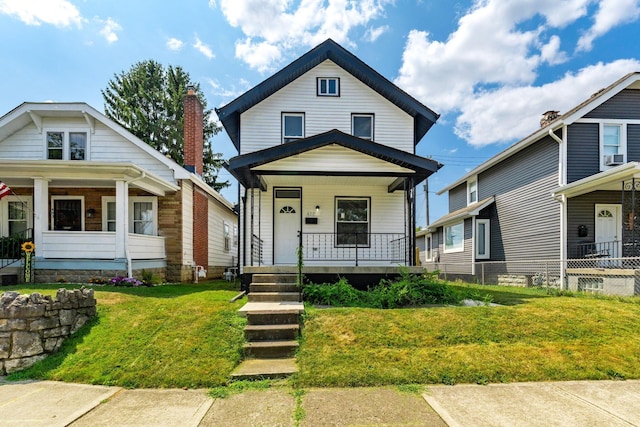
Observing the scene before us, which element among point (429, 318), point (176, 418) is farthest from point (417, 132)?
point (176, 418)

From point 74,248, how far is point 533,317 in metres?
11.9

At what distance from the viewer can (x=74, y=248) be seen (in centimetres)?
995

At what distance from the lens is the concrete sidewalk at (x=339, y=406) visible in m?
3.46

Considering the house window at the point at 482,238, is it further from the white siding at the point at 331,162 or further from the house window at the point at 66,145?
the house window at the point at 66,145

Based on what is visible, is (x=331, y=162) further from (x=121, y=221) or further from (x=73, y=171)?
(x=73, y=171)

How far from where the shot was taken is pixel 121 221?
998 centimetres

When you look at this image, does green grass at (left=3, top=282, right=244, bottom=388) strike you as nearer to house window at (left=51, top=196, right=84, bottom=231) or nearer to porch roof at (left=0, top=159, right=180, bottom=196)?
porch roof at (left=0, top=159, right=180, bottom=196)

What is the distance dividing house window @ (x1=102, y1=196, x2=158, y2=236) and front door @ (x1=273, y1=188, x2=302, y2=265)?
186 inches

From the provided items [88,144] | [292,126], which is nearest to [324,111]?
[292,126]

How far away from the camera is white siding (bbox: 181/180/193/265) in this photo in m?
12.4

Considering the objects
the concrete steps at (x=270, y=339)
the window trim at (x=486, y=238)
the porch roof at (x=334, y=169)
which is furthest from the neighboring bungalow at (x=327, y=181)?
the window trim at (x=486, y=238)

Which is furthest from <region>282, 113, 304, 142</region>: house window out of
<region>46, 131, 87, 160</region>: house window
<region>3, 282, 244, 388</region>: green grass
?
<region>46, 131, 87, 160</region>: house window

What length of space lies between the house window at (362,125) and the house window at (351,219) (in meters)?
2.30

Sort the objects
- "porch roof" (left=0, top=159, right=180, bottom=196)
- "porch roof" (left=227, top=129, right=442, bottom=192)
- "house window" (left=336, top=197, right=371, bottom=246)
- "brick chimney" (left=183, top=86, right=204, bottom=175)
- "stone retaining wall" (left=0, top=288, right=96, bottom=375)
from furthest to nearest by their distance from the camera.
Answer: "brick chimney" (left=183, top=86, right=204, bottom=175) → "house window" (left=336, top=197, right=371, bottom=246) → "porch roof" (left=0, top=159, right=180, bottom=196) → "porch roof" (left=227, top=129, right=442, bottom=192) → "stone retaining wall" (left=0, top=288, right=96, bottom=375)
